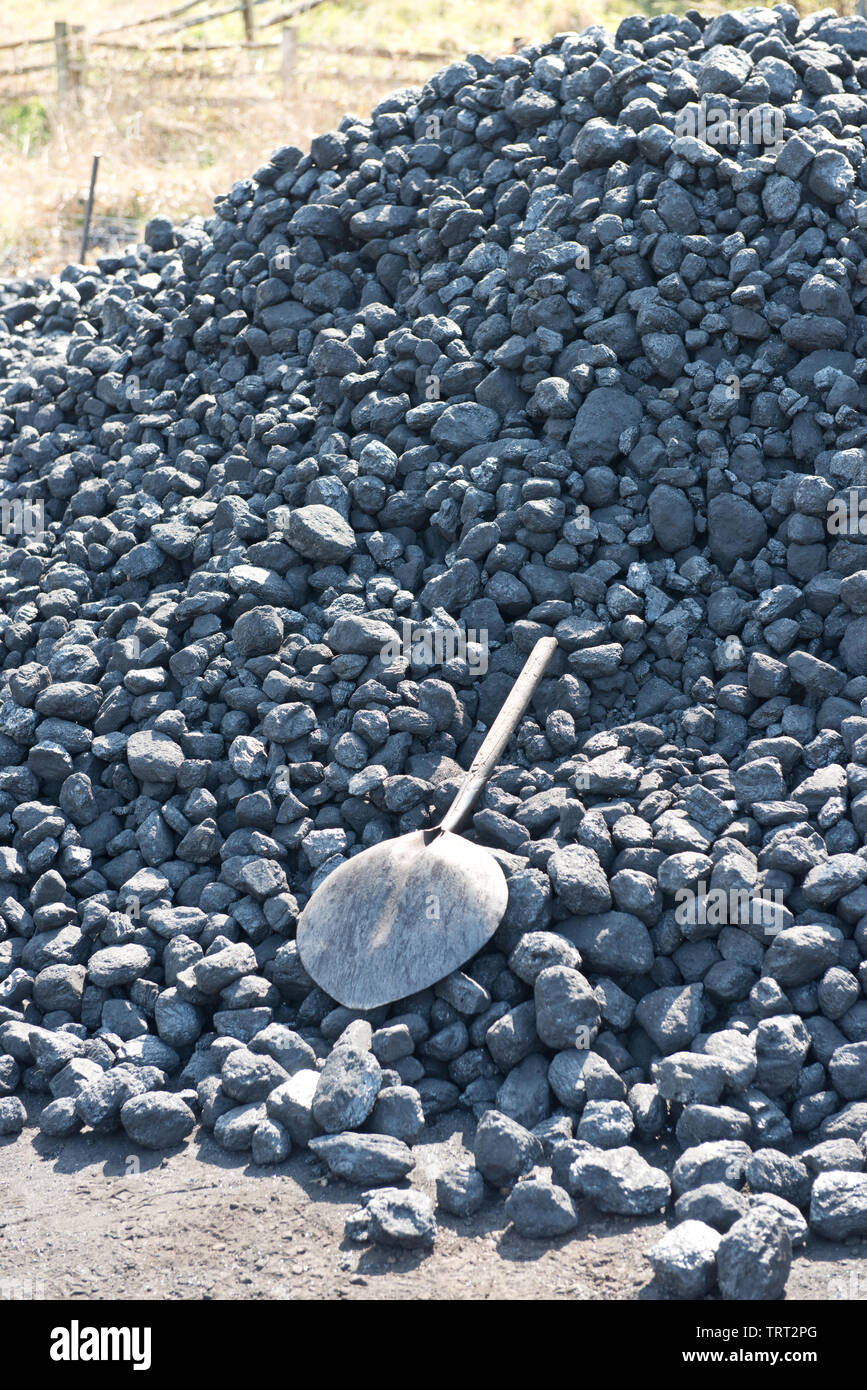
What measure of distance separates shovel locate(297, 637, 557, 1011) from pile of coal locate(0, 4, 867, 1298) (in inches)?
3.8

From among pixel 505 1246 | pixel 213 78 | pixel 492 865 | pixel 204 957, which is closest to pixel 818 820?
pixel 492 865

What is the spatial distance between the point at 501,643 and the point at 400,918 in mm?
1252

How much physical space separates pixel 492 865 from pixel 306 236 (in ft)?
11.5

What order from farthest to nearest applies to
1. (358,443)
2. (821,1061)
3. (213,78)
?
(213,78), (358,443), (821,1061)

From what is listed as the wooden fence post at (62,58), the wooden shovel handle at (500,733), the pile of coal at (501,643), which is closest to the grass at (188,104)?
the wooden fence post at (62,58)

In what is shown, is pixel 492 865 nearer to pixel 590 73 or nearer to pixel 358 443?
pixel 358 443

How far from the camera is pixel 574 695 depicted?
4344 mm

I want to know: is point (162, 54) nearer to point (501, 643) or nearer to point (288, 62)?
point (288, 62)

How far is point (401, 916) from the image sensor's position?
12.6 ft

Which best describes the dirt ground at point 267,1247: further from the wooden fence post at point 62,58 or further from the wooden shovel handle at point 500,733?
the wooden fence post at point 62,58

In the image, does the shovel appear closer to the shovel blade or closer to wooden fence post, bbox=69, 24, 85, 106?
the shovel blade

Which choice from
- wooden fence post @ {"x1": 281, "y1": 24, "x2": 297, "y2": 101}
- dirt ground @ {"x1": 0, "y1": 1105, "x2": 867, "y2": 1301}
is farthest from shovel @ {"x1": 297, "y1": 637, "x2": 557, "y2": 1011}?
wooden fence post @ {"x1": 281, "y1": 24, "x2": 297, "y2": 101}

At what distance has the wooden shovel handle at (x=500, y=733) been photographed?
4090mm

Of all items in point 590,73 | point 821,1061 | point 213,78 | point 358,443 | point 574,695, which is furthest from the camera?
point 213,78
